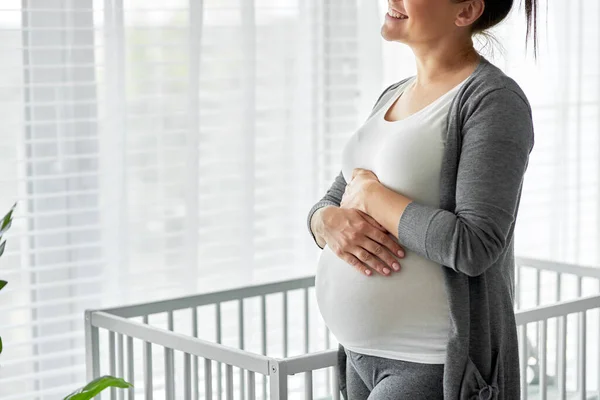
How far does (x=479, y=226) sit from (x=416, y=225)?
0.08 meters

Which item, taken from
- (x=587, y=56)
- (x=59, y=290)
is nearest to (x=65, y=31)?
(x=59, y=290)

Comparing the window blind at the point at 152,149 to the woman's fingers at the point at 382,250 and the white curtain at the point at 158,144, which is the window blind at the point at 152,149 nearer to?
the white curtain at the point at 158,144

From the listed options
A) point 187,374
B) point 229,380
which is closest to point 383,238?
point 229,380

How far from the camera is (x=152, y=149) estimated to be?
2240 mm

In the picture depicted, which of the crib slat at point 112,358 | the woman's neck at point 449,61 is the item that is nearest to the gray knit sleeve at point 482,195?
the woman's neck at point 449,61

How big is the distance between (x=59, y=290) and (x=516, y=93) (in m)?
1.21

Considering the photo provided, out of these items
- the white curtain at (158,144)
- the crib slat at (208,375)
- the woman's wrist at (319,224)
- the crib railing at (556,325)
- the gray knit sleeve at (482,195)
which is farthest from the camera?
the white curtain at (158,144)

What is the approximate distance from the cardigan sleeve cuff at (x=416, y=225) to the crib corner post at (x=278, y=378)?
256 mm

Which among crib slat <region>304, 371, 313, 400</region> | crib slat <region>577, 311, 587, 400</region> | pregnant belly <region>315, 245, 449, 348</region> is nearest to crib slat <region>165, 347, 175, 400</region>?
crib slat <region>304, 371, 313, 400</region>

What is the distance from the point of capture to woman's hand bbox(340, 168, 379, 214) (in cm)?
131

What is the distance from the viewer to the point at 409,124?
1302mm

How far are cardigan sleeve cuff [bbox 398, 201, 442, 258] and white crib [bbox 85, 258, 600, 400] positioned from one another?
10.2 inches

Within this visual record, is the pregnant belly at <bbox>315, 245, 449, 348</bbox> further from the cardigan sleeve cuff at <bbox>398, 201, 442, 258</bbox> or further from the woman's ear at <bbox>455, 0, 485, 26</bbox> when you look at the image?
the woman's ear at <bbox>455, 0, 485, 26</bbox>

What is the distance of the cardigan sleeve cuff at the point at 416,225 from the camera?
3.97 ft
